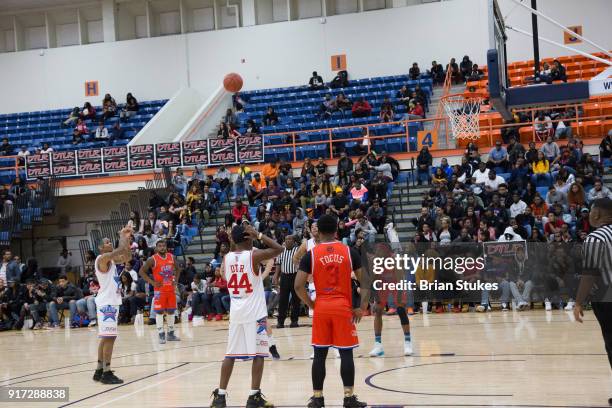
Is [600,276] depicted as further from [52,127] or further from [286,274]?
[52,127]

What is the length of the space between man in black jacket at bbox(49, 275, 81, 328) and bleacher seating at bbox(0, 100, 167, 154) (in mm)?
10138

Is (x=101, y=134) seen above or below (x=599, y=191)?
above

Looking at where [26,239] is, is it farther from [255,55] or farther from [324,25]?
[324,25]

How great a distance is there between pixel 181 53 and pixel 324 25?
6119 millimetres

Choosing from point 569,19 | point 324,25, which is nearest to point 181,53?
point 324,25

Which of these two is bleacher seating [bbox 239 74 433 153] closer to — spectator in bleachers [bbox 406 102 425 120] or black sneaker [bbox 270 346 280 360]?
spectator in bleachers [bbox 406 102 425 120]

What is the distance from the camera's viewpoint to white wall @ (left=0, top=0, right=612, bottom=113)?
1226 inches

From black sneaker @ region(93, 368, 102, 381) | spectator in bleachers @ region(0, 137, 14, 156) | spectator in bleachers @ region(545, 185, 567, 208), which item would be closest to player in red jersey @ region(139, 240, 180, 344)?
black sneaker @ region(93, 368, 102, 381)

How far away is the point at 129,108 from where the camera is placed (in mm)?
33406

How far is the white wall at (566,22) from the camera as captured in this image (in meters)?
29.3

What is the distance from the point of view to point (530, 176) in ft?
67.3

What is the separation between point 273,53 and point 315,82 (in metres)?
2.67

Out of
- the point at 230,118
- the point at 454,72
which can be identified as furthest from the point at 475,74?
the point at 230,118

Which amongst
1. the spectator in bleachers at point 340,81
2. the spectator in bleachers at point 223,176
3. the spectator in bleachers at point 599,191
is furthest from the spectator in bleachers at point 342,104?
the spectator in bleachers at point 599,191
